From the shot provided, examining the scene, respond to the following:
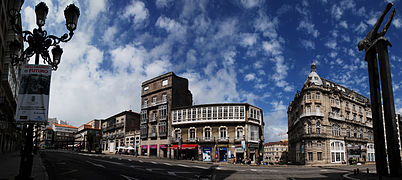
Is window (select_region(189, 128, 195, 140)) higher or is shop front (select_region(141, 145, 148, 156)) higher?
window (select_region(189, 128, 195, 140))

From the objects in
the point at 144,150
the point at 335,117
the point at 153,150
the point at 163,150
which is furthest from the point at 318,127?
the point at 144,150

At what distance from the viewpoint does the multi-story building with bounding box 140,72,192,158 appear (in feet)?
172

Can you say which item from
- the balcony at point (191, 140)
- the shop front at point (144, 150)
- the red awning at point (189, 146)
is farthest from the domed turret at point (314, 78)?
the shop front at point (144, 150)

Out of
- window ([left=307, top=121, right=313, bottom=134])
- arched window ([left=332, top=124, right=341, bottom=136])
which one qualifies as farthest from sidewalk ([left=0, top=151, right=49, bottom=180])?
arched window ([left=332, top=124, right=341, bottom=136])

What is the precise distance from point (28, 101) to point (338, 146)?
54415 mm

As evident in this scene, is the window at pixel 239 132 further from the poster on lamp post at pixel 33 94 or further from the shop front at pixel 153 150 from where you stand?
the poster on lamp post at pixel 33 94

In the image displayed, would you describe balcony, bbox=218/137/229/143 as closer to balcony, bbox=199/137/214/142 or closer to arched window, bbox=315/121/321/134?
balcony, bbox=199/137/214/142

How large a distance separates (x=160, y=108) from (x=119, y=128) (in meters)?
22.9

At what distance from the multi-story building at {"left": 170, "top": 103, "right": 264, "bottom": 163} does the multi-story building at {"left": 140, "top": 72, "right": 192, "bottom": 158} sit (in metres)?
3.52

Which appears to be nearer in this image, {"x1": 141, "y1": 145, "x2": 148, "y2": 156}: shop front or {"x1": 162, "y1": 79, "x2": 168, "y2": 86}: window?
{"x1": 162, "y1": 79, "x2": 168, "y2": 86}: window

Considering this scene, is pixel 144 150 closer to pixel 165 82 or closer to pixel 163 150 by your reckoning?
pixel 163 150

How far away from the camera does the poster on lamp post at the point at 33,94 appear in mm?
7984

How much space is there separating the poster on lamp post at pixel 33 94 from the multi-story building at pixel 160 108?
144 ft

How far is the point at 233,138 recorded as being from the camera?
149 ft
